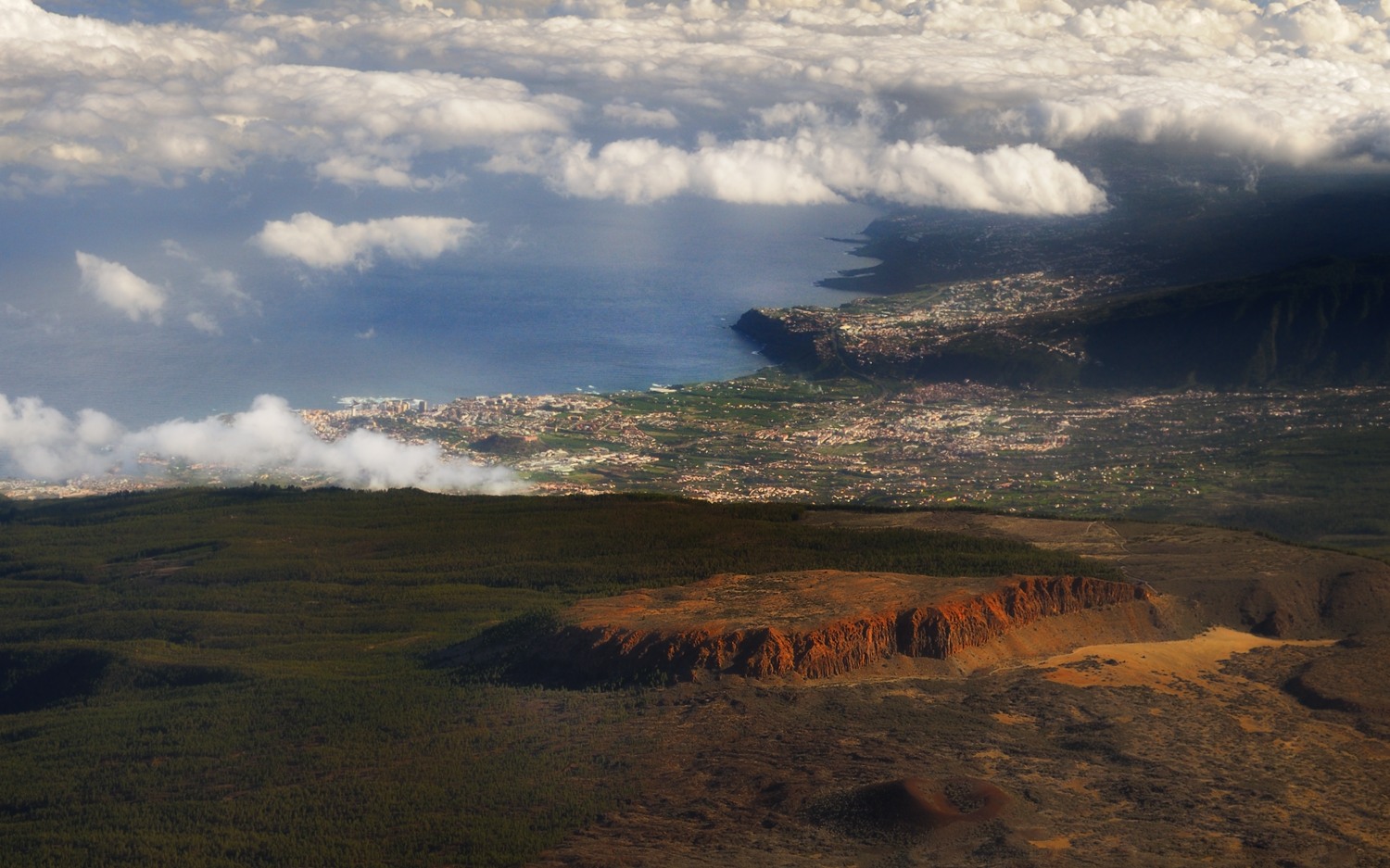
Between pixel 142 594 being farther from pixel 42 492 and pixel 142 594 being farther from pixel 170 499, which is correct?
pixel 42 492

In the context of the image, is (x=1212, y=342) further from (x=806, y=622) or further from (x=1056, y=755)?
(x=1056, y=755)

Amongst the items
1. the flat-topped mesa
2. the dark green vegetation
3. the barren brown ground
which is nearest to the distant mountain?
the dark green vegetation

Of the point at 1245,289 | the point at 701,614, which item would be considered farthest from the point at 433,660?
the point at 1245,289

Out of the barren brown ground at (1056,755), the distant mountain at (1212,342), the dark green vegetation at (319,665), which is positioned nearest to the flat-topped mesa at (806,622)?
the barren brown ground at (1056,755)

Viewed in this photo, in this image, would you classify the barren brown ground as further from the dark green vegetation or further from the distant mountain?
the distant mountain

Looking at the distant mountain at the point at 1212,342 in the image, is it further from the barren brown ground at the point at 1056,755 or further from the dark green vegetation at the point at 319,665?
the barren brown ground at the point at 1056,755

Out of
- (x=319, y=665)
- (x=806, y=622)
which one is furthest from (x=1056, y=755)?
(x=319, y=665)
